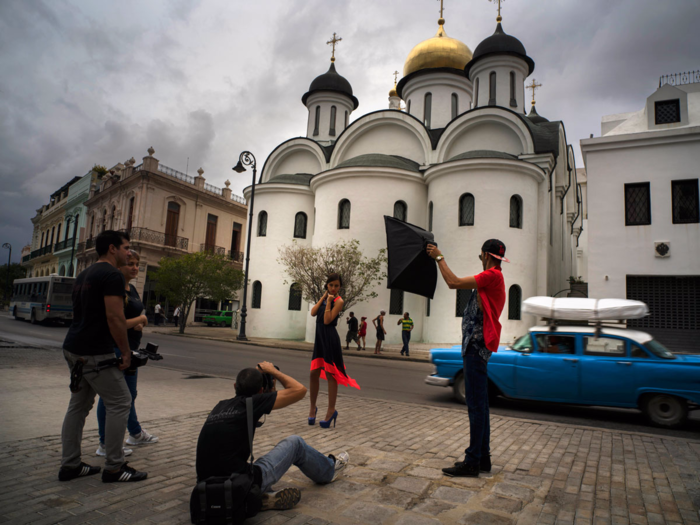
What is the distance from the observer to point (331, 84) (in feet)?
107

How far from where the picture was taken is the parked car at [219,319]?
1410 inches

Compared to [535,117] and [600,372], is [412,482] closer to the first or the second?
[600,372]

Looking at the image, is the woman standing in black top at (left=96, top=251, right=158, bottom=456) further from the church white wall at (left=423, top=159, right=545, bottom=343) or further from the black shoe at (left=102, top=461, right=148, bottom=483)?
the church white wall at (left=423, top=159, right=545, bottom=343)

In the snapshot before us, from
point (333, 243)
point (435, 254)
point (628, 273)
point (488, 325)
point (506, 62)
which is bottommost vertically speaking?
point (488, 325)

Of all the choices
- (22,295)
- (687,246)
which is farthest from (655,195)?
(22,295)

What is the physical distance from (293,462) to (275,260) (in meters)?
23.3

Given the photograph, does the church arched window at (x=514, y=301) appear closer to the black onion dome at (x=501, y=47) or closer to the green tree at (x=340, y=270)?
the green tree at (x=340, y=270)

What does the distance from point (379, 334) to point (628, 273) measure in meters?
9.71

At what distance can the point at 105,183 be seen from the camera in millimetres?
41250

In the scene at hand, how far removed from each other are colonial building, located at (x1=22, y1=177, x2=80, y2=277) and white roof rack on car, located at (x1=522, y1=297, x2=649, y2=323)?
174 feet

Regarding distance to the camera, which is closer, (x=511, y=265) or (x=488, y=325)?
(x=488, y=325)

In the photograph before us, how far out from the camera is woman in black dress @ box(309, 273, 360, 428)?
5.66 metres

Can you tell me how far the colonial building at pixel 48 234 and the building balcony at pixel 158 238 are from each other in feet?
68.5

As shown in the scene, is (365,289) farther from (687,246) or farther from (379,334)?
(687,246)
